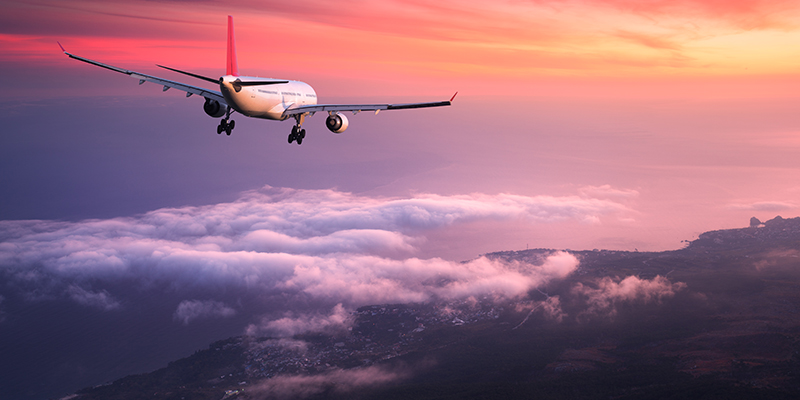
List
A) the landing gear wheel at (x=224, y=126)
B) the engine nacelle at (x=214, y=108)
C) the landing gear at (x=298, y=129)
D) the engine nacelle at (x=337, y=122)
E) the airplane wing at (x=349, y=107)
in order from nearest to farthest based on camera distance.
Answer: the airplane wing at (x=349, y=107) → the engine nacelle at (x=337, y=122) → the landing gear wheel at (x=224, y=126) → the landing gear at (x=298, y=129) → the engine nacelle at (x=214, y=108)

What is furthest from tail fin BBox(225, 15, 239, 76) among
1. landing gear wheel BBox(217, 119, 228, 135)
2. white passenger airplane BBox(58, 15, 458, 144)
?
landing gear wheel BBox(217, 119, 228, 135)

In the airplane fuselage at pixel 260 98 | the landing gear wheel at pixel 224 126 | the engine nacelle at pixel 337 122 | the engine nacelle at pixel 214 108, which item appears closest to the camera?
the airplane fuselage at pixel 260 98

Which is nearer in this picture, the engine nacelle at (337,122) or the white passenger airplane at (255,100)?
the white passenger airplane at (255,100)

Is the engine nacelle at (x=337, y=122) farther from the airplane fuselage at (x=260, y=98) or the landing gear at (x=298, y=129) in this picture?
the airplane fuselage at (x=260, y=98)

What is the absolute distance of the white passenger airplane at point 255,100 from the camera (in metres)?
36.9

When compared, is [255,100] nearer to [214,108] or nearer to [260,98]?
[260,98]

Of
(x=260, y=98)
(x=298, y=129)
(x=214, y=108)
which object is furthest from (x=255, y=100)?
(x=214, y=108)

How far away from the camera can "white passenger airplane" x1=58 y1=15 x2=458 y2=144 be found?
3691cm

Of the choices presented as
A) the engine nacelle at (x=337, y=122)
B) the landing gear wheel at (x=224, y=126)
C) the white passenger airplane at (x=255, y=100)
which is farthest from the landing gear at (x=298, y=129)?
the landing gear wheel at (x=224, y=126)

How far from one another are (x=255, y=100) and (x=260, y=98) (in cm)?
76

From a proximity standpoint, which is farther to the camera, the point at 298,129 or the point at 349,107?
the point at 298,129

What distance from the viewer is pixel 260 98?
39.7 m

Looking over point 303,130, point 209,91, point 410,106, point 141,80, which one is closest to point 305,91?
point 303,130

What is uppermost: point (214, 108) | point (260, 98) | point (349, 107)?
point (214, 108)
